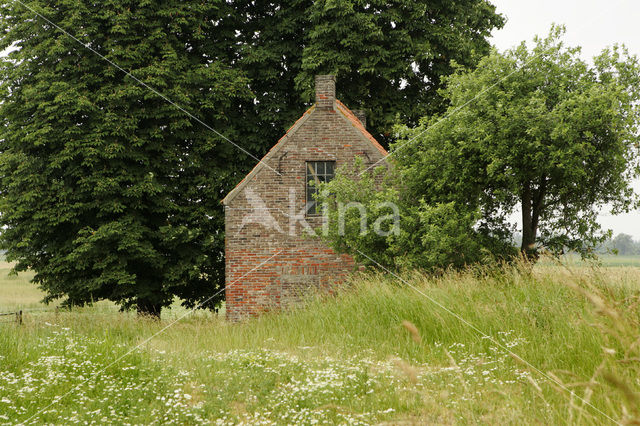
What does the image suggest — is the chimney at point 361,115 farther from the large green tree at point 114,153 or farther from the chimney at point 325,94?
the large green tree at point 114,153

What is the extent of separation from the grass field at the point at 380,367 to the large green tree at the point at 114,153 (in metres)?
9.18

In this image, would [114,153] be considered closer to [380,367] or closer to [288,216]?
[288,216]

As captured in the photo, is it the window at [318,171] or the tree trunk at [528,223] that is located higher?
the window at [318,171]

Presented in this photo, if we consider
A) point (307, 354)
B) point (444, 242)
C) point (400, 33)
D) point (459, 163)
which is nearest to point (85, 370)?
point (307, 354)

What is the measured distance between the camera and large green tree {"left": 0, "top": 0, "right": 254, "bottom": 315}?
17.1m

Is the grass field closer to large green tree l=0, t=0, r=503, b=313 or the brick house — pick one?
the brick house

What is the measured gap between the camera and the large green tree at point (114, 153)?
17.1 meters

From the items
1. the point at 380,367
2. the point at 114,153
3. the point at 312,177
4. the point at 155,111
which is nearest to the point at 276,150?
the point at 312,177

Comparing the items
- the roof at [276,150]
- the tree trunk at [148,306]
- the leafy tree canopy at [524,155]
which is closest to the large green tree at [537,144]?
the leafy tree canopy at [524,155]

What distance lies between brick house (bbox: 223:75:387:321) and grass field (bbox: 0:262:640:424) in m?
7.21

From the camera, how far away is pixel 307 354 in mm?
7508

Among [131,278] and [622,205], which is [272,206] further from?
[622,205]

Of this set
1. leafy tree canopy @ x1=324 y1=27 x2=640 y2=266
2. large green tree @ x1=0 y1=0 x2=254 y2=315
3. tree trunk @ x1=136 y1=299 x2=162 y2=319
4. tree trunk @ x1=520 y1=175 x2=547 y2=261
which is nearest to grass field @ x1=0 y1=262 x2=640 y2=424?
leafy tree canopy @ x1=324 y1=27 x2=640 y2=266

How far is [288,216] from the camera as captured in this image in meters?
16.9
